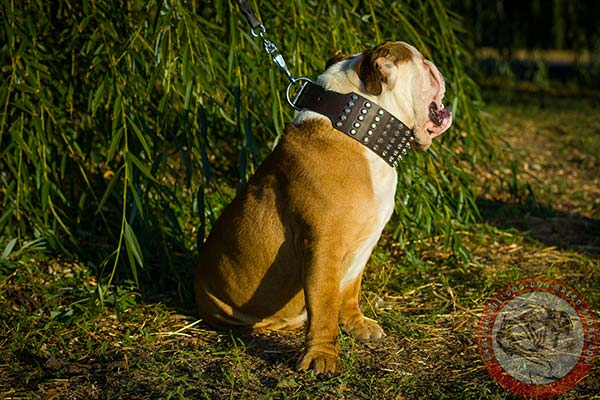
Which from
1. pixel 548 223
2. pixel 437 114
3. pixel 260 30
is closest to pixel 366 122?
pixel 437 114

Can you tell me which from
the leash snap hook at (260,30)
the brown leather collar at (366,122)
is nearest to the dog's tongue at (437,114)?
the brown leather collar at (366,122)

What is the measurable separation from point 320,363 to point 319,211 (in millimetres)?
536

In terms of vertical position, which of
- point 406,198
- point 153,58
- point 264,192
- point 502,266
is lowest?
point 502,266

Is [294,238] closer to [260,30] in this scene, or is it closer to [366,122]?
[366,122]

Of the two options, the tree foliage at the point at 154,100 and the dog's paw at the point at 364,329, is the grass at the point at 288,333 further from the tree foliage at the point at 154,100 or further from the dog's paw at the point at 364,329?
the tree foliage at the point at 154,100

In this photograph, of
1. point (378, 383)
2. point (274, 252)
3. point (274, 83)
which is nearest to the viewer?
point (378, 383)

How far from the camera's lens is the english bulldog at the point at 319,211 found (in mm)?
2645

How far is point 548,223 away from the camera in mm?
4707

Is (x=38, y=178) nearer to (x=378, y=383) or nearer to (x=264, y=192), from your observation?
(x=264, y=192)

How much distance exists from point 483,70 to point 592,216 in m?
5.55

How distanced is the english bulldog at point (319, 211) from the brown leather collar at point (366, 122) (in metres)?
0.03

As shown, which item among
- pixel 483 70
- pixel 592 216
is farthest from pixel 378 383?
pixel 483 70

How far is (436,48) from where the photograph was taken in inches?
168

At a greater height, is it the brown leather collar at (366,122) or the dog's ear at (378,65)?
the dog's ear at (378,65)
